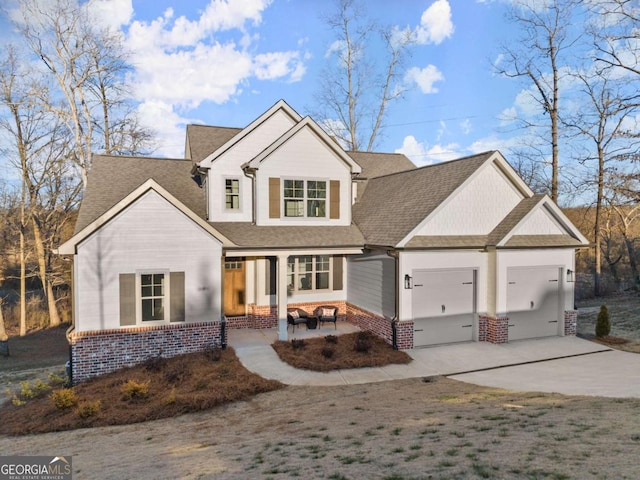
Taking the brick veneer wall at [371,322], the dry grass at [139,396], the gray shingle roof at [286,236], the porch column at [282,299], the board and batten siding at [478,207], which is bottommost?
the dry grass at [139,396]

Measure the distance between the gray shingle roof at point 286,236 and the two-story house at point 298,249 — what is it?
0.23 feet

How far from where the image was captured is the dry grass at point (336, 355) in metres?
11.4

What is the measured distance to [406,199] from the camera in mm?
15172

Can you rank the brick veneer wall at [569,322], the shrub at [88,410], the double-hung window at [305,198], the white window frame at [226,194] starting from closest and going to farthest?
the shrub at [88,410]
the brick veneer wall at [569,322]
the white window frame at [226,194]
the double-hung window at [305,198]

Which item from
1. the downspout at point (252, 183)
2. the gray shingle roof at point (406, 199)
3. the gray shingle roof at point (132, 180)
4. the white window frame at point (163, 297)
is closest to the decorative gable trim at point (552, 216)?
the gray shingle roof at point (406, 199)

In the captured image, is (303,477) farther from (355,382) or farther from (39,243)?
(39,243)

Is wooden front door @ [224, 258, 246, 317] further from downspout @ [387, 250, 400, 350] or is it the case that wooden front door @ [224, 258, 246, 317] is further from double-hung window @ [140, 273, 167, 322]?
downspout @ [387, 250, 400, 350]

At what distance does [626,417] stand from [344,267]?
1112 centimetres

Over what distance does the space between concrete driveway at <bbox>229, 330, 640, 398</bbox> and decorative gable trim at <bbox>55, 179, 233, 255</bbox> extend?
4031mm

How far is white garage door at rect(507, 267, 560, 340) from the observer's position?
45.6 feet

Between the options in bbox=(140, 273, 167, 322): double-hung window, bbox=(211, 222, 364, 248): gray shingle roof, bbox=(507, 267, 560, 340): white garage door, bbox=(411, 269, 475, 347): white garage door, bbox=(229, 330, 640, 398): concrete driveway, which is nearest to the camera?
bbox=(229, 330, 640, 398): concrete driveway
